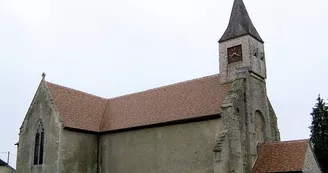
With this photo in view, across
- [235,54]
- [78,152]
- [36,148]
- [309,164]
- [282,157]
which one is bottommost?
[309,164]

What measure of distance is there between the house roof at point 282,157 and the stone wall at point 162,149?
3.90 meters

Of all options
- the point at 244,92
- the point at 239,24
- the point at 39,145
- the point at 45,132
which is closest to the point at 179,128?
the point at 244,92

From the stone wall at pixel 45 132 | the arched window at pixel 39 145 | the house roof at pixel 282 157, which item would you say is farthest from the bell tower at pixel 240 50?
the arched window at pixel 39 145

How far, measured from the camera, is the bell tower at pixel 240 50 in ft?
103

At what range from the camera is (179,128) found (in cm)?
2962

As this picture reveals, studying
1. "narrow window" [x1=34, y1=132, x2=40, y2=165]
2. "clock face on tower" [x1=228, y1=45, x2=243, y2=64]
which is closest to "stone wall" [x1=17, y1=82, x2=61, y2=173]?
"narrow window" [x1=34, y1=132, x2=40, y2=165]

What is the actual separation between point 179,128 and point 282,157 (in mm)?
7468

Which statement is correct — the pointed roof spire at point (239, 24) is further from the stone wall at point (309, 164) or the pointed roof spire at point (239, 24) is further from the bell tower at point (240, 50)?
the stone wall at point (309, 164)

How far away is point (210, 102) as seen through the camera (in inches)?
1159

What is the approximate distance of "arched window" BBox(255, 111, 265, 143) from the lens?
101ft

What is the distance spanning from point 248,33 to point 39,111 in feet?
60.9

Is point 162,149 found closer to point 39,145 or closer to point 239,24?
point 39,145

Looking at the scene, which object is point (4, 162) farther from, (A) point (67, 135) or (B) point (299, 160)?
(B) point (299, 160)

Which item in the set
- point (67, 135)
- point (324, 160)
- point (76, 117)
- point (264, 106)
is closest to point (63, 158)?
point (67, 135)
